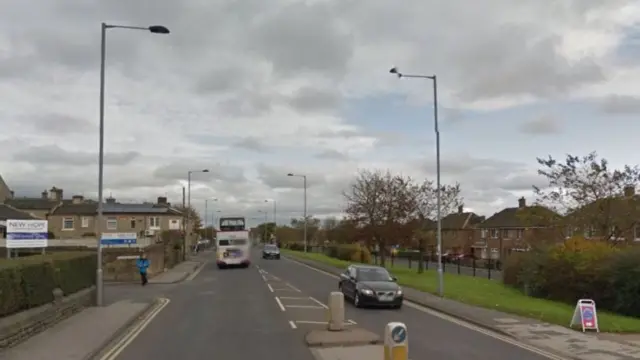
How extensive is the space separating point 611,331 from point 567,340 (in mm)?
2239

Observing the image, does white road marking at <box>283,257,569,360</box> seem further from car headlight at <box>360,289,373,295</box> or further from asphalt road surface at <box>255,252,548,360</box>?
car headlight at <box>360,289,373,295</box>

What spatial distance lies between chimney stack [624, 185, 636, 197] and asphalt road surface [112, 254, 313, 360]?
784 inches

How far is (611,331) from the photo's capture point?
16.8 metres

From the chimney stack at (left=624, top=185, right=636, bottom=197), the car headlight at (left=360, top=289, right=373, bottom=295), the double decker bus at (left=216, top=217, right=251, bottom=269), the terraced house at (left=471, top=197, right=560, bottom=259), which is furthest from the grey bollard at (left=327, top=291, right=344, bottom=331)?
the terraced house at (left=471, top=197, right=560, bottom=259)

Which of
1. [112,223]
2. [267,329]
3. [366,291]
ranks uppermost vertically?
[112,223]

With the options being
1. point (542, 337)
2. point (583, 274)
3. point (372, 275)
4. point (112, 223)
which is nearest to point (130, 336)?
point (542, 337)

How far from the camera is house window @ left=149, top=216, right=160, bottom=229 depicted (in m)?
89.6

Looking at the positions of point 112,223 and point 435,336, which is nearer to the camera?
point 435,336

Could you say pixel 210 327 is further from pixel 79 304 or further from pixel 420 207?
pixel 420 207

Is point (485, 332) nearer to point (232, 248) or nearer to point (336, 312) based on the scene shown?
point (336, 312)

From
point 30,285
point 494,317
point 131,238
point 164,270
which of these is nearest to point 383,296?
point 494,317

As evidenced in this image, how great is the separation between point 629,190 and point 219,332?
1056 inches

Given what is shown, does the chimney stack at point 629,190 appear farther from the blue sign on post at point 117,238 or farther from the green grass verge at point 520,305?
the blue sign on post at point 117,238

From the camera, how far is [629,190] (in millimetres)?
35562
